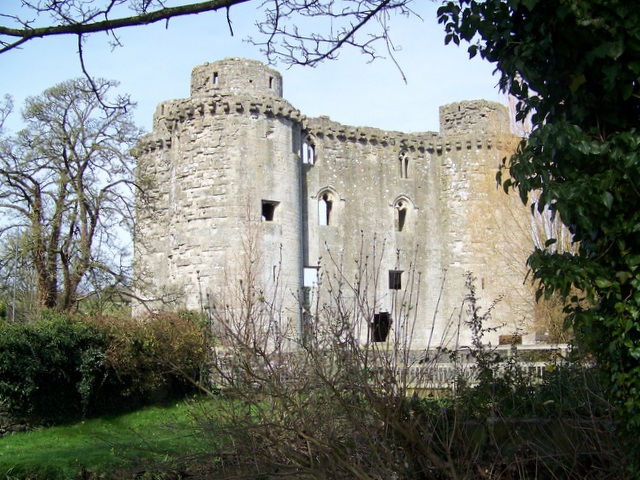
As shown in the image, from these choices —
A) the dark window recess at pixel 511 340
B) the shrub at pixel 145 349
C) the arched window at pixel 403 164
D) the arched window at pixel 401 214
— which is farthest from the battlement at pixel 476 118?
the shrub at pixel 145 349

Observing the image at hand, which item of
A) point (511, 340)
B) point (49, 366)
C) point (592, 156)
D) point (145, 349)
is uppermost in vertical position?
point (592, 156)

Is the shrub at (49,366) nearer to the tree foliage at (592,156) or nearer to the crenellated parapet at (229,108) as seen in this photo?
the crenellated parapet at (229,108)

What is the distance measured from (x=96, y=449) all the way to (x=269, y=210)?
394 inches

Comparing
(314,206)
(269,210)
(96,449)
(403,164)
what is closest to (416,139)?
(403,164)

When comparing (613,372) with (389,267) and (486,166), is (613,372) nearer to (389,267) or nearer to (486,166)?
(389,267)

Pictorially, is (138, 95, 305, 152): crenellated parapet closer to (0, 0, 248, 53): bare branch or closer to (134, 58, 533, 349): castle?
(134, 58, 533, 349): castle

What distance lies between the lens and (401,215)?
79.2 feet

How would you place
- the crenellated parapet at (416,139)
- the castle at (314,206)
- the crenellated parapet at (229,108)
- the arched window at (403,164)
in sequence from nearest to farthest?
1. the castle at (314,206)
2. the crenellated parapet at (229,108)
3. the crenellated parapet at (416,139)
4. the arched window at (403,164)

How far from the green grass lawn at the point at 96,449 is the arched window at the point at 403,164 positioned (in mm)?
12342

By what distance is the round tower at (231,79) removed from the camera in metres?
19.5

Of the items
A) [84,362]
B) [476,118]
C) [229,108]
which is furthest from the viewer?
[476,118]

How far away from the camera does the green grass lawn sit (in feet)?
25.5

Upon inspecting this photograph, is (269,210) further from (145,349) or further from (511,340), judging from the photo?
(511,340)

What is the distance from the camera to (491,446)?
5.15 metres
